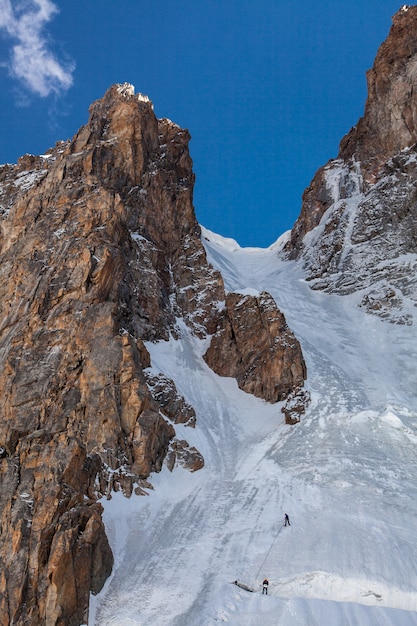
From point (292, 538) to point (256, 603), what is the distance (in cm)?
669

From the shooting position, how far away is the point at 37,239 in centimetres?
5888

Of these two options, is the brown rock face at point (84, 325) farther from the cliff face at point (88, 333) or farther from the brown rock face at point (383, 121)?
the brown rock face at point (383, 121)

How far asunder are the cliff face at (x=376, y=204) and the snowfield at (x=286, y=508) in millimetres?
10833

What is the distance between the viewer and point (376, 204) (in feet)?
270

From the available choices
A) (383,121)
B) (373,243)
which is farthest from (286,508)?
(383,121)

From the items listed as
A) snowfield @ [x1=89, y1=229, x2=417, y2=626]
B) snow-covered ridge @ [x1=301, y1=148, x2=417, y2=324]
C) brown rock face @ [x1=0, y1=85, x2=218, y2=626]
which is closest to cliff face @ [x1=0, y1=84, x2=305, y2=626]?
brown rock face @ [x1=0, y1=85, x2=218, y2=626]

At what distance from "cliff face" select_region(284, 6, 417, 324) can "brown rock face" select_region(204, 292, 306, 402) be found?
1504cm

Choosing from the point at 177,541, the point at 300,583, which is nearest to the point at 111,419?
the point at 177,541

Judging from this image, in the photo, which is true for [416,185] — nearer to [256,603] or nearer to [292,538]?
[292,538]

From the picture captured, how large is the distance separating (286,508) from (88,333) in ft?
63.8

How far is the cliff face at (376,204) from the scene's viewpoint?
72938mm

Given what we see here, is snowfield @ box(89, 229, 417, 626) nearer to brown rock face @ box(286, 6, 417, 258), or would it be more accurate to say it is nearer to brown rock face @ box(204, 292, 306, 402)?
brown rock face @ box(204, 292, 306, 402)

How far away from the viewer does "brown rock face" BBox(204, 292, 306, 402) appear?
55844 millimetres

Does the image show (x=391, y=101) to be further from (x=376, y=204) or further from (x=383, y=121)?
(x=376, y=204)
